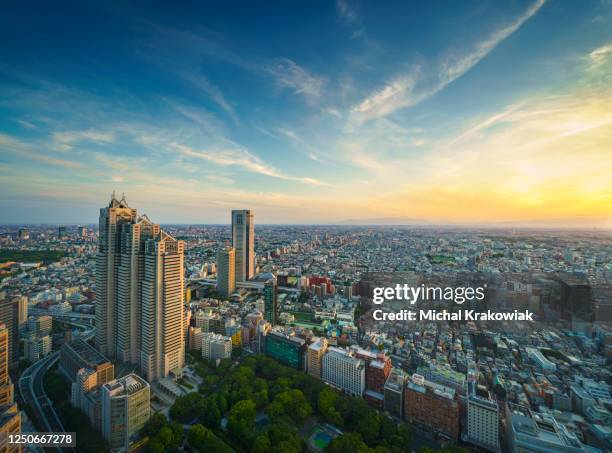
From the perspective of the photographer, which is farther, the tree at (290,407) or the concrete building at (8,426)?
the tree at (290,407)

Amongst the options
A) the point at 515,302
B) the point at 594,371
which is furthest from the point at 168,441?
the point at 515,302

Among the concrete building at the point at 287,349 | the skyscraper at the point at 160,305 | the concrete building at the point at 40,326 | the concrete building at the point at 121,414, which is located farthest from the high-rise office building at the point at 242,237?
the concrete building at the point at 121,414

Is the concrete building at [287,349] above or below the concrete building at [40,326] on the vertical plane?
below

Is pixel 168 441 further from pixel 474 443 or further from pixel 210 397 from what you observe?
pixel 474 443

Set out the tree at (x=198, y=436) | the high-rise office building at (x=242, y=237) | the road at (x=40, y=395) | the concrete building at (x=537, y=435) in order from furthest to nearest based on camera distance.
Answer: the high-rise office building at (x=242, y=237), the road at (x=40, y=395), the tree at (x=198, y=436), the concrete building at (x=537, y=435)

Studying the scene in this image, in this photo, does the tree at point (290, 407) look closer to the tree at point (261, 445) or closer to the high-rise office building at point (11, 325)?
the tree at point (261, 445)
